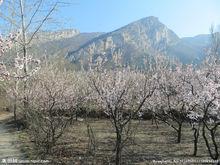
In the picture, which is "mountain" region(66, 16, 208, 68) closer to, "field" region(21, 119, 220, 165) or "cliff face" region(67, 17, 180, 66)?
"cliff face" region(67, 17, 180, 66)

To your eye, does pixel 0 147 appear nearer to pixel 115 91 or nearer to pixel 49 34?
pixel 115 91

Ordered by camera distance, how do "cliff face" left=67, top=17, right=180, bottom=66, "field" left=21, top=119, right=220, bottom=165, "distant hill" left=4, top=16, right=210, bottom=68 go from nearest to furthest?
"field" left=21, top=119, right=220, bottom=165
"cliff face" left=67, top=17, right=180, bottom=66
"distant hill" left=4, top=16, right=210, bottom=68

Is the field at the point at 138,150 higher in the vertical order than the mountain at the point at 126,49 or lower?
lower

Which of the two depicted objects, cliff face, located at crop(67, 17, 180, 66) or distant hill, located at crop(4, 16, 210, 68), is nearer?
cliff face, located at crop(67, 17, 180, 66)

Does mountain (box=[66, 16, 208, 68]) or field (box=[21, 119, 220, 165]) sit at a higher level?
mountain (box=[66, 16, 208, 68])

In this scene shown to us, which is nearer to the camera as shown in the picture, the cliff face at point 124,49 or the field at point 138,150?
the field at point 138,150

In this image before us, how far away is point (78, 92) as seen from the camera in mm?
18734

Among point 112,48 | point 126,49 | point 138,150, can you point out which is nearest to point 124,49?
point 126,49

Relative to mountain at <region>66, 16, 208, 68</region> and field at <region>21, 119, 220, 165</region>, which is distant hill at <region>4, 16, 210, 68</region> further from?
field at <region>21, 119, 220, 165</region>

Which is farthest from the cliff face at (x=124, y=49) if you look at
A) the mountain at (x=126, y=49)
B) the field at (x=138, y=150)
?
the field at (x=138, y=150)

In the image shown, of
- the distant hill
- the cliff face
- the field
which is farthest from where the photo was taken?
the distant hill

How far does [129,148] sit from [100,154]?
1509mm

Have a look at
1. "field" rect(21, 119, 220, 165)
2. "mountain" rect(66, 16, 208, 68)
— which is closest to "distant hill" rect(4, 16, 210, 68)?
"mountain" rect(66, 16, 208, 68)

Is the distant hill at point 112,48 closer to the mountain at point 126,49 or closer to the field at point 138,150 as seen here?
the mountain at point 126,49
